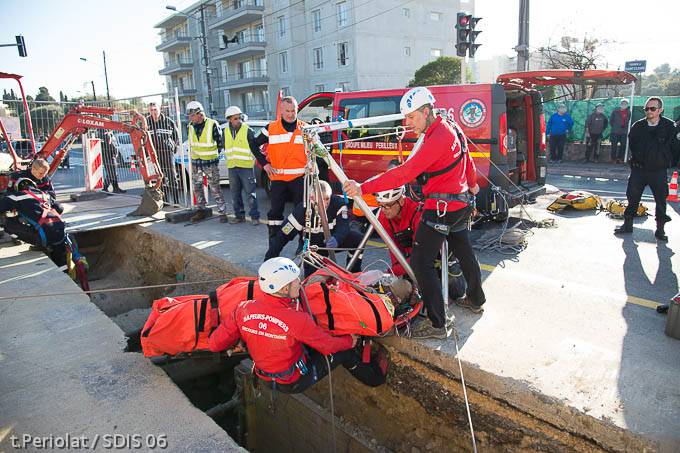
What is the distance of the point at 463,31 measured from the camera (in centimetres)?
1071

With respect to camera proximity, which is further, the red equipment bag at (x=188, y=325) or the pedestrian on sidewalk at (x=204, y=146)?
the pedestrian on sidewalk at (x=204, y=146)

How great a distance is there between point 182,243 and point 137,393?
370 centimetres

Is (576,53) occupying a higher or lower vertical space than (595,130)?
higher

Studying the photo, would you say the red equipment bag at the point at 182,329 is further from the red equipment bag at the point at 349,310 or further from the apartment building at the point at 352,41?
the apartment building at the point at 352,41

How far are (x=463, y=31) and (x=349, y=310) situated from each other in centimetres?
926

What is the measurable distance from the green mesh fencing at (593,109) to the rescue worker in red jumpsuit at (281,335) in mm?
13490

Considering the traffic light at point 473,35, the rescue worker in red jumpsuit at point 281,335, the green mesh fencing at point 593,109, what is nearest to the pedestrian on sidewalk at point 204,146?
the rescue worker in red jumpsuit at point 281,335

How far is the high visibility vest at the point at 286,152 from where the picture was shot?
17.7 ft

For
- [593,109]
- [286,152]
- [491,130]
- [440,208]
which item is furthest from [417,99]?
[593,109]

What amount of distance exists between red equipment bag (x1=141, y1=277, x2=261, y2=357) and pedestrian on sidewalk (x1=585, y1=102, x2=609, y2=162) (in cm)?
1302

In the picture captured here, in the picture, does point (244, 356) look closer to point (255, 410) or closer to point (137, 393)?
point (255, 410)

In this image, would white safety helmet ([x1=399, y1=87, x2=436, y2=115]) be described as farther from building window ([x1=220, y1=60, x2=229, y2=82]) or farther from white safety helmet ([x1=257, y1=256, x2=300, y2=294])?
building window ([x1=220, y1=60, x2=229, y2=82])

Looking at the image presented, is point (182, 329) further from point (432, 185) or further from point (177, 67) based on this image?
point (177, 67)

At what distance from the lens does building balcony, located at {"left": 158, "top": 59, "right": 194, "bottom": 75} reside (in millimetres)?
48312
